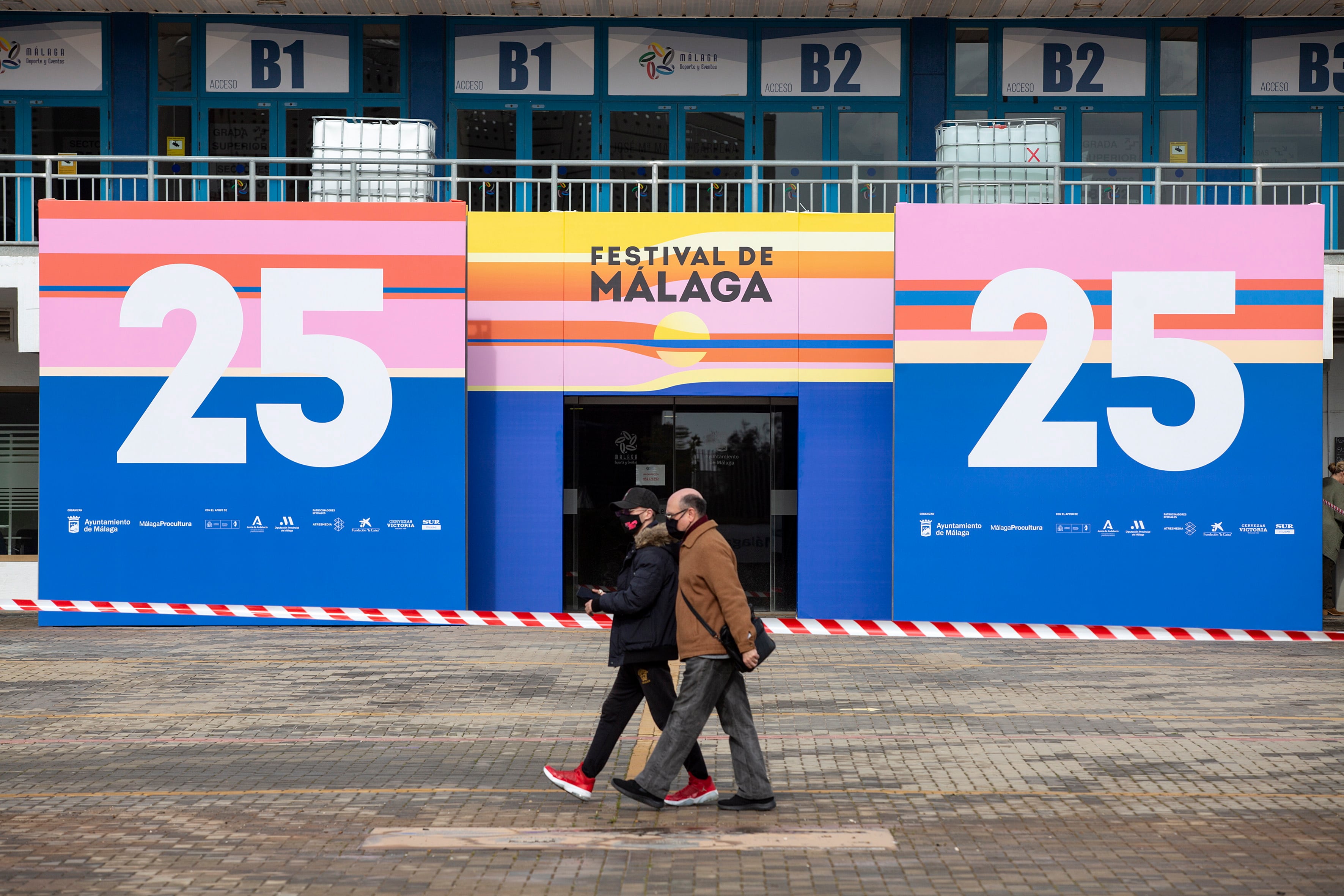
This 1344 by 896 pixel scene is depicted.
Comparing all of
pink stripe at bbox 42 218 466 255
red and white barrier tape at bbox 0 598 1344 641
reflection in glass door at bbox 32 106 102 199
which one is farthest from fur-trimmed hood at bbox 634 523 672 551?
reflection in glass door at bbox 32 106 102 199

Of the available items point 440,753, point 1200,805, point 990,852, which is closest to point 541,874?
point 990,852

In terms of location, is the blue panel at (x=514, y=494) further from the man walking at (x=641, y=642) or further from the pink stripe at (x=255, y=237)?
the man walking at (x=641, y=642)

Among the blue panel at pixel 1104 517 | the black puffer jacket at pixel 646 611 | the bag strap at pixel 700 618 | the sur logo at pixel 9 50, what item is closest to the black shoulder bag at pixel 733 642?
the bag strap at pixel 700 618

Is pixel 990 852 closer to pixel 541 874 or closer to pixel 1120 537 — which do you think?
pixel 541 874

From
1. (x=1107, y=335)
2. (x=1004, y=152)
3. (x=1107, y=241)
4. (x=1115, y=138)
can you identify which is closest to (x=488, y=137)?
(x=1004, y=152)

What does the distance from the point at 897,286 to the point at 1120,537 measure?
3.86m

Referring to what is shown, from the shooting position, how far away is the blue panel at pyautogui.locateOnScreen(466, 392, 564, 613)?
16.2 meters

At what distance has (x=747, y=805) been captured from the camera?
705 centimetres

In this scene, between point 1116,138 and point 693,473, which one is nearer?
point 693,473

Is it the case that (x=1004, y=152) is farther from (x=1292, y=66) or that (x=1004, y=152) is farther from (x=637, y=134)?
(x=1292, y=66)

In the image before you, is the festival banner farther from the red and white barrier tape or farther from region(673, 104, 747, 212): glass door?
region(673, 104, 747, 212): glass door

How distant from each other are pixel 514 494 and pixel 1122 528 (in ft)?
23.4

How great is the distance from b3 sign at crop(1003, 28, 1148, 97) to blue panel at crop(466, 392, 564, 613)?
1006 centimetres

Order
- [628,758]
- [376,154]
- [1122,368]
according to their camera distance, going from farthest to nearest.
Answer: [376,154] < [1122,368] < [628,758]
